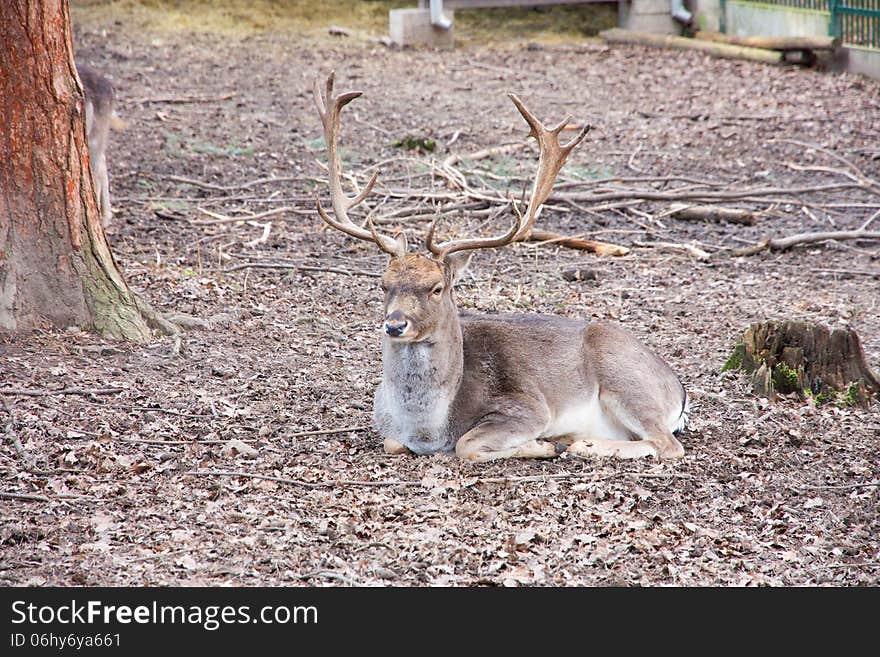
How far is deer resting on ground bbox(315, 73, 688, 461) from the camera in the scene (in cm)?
637

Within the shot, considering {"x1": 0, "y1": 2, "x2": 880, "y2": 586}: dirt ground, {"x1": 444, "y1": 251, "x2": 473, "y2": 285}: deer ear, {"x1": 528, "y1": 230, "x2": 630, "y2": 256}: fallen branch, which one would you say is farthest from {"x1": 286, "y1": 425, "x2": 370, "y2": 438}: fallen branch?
{"x1": 528, "y1": 230, "x2": 630, "y2": 256}: fallen branch

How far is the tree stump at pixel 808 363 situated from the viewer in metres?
7.35

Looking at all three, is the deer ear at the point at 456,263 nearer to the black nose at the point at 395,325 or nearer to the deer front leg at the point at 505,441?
the black nose at the point at 395,325

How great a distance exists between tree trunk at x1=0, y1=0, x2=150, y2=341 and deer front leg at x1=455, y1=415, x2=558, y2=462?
7.91 ft

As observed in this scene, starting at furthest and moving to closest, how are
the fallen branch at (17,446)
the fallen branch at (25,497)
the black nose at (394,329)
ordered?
1. the black nose at (394,329)
2. the fallen branch at (17,446)
3. the fallen branch at (25,497)

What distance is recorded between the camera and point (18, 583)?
4.70 meters

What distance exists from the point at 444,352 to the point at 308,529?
1.49m

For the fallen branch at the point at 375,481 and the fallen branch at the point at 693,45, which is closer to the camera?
the fallen branch at the point at 375,481

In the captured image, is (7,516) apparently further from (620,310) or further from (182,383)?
(620,310)

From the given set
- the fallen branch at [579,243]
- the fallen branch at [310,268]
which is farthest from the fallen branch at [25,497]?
the fallen branch at [579,243]

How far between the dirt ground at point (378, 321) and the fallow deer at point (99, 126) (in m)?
0.34

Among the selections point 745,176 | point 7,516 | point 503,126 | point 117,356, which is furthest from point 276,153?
point 7,516

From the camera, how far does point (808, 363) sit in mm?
7477

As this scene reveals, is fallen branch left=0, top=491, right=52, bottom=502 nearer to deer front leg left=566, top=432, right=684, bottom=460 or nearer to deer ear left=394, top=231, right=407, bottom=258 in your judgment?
deer ear left=394, top=231, right=407, bottom=258
